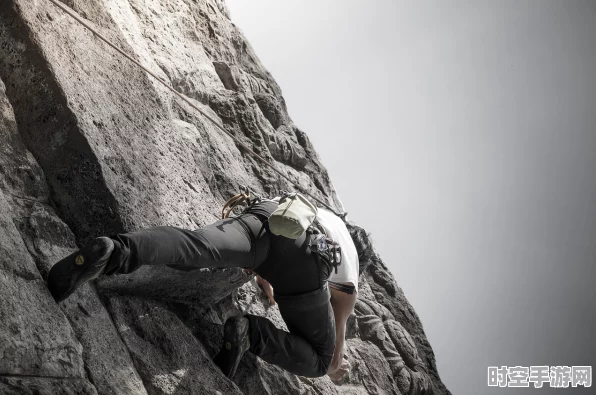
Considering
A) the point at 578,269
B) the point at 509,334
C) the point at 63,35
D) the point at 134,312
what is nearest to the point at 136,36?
the point at 63,35

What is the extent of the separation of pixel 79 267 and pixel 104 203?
511mm

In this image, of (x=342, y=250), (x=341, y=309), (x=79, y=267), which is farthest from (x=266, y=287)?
(x=79, y=267)

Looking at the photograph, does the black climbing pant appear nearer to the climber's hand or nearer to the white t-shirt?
the white t-shirt

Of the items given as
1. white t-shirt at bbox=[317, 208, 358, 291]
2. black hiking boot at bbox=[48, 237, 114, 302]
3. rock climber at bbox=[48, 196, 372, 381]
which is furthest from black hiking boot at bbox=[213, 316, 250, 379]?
black hiking boot at bbox=[48, 237, 114, 302]

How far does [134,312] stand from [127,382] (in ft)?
1.18

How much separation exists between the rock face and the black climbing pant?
0.82 feet

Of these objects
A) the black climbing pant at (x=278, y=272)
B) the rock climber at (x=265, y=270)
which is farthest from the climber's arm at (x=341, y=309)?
the black climbing pant at (x=278, y=272)

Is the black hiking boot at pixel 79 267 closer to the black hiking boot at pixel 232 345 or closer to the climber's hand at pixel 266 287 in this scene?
the black hiking boot at pixel 232 345

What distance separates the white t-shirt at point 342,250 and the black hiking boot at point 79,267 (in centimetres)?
114

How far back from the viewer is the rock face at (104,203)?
1.76 metres

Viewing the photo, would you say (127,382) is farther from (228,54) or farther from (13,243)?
(228,54)

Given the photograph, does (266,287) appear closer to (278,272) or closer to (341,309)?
(341,309)

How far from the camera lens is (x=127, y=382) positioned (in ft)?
6.29

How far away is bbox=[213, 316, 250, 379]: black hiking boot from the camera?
2.30 meters
